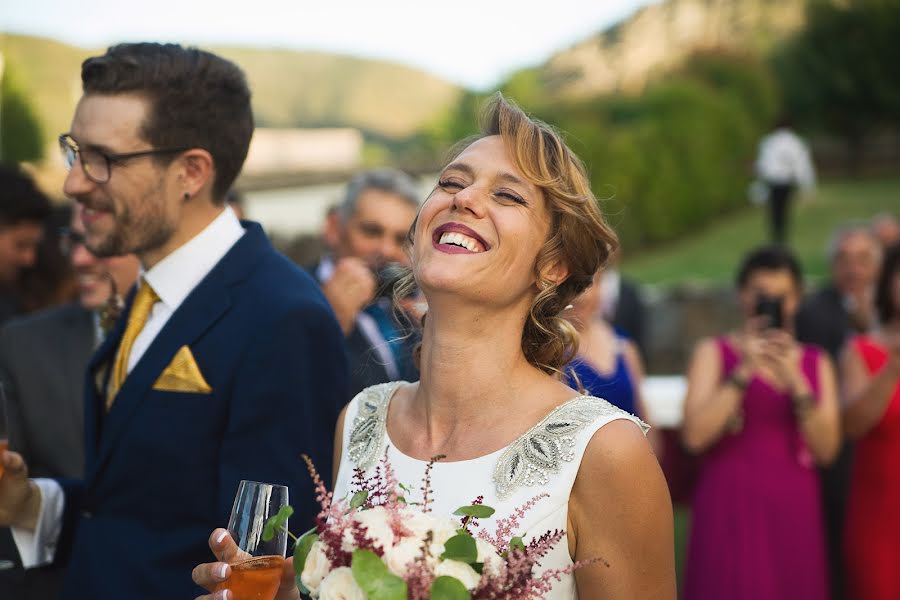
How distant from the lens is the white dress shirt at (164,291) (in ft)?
9.61

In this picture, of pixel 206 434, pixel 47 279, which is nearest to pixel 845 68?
pixel 47 279

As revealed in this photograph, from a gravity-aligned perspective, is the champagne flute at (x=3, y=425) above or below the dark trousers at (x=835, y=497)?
above

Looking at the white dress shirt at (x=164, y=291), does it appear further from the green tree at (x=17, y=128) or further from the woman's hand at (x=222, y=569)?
the green tree at (x=17, y=128)

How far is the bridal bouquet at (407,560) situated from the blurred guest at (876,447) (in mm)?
4145

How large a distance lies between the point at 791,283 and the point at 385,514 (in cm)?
445

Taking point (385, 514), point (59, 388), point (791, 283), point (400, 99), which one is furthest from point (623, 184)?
point (400, 99)

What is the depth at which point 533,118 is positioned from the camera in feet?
8.27

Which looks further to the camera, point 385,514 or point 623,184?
point 623,184

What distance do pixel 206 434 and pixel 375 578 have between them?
122cm

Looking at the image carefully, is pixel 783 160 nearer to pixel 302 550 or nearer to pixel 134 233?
pixel 134 233

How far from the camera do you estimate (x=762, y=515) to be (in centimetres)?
532

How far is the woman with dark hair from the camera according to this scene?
2143 mm

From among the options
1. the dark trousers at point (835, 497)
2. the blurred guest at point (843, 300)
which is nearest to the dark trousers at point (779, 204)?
the blurred guest at point (843, 300)

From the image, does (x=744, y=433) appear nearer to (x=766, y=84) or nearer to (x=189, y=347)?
(x=189, y=347)
